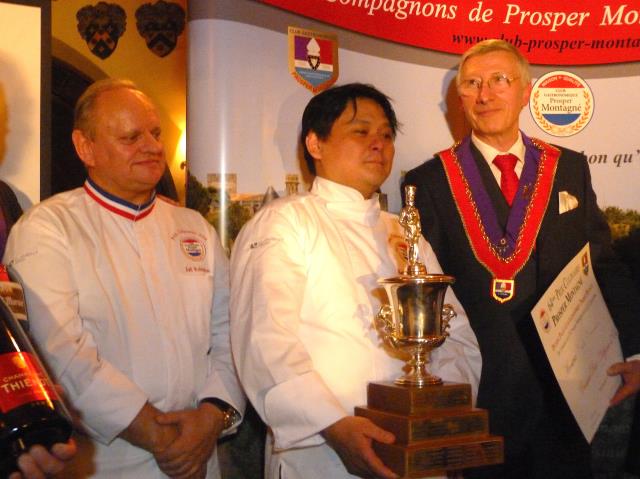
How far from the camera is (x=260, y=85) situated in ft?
10.1

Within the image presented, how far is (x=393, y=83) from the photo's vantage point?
11.0ft

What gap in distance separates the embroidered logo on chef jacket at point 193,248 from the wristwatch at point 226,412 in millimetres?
455

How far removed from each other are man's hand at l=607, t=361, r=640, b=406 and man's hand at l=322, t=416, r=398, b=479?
1202 millimetres

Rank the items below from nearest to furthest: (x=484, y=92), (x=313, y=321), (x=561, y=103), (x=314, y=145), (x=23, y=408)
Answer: (x=23, y=408), (x=313, y=321), (x=314, y=145), (x=484, y=92), (x=561, y=103)

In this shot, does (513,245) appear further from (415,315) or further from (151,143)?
(151,143)

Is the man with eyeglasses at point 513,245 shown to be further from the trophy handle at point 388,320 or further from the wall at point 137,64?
the wall at point 137,64

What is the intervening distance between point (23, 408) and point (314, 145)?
1.49 metres

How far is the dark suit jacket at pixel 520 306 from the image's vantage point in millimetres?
2947

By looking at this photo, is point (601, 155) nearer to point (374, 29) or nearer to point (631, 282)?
point (631, 282)

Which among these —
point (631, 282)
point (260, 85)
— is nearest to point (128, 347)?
point (260, 85)

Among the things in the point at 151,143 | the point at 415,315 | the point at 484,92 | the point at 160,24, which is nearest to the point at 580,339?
the point at 415,315

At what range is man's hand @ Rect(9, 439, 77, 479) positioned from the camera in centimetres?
155

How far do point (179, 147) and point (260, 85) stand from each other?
3282 mm

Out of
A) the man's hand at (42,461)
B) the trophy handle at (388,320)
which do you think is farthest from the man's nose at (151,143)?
the man's hand at (42,461)
